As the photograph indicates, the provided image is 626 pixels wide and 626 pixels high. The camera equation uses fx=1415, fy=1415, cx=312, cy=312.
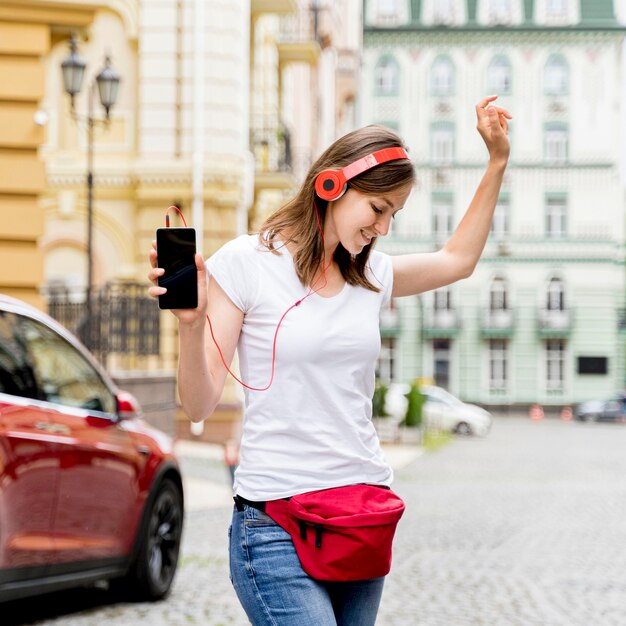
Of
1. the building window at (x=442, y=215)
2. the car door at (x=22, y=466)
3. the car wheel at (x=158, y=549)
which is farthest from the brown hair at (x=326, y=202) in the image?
the building window at (x=442, y=215)

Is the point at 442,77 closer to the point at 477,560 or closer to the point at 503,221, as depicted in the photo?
the point at 503,221

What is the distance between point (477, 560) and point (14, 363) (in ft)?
18.1

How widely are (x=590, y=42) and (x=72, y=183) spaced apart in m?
42.0

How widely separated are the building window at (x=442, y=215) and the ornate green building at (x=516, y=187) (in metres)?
0.06

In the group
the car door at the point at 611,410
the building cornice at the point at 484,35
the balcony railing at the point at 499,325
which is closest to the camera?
the car door at the point at 611,410

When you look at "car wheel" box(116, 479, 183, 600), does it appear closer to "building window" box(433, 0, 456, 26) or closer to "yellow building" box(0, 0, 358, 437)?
"yellow building" box(0, 0, 358, 437)

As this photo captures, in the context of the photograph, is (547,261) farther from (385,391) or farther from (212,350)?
(212,350)

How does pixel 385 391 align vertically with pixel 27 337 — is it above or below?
below

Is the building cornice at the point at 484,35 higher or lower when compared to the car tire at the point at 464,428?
higher

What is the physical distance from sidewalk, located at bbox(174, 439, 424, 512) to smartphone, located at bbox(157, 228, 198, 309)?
1262 centimetres

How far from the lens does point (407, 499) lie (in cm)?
1825

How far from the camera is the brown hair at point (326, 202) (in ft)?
10.2

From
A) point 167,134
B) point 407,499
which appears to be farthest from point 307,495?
point 167,134

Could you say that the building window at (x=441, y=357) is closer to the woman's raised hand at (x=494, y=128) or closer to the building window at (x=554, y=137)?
the building window at (x=554, y=137)
